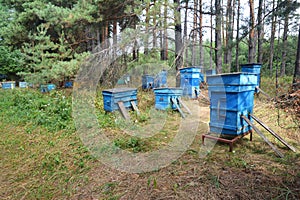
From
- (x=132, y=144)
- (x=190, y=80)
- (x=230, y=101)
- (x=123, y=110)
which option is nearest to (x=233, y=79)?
(x=230, y=101)

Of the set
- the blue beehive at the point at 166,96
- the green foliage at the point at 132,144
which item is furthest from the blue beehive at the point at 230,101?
the blue beehive at the point at 166,96

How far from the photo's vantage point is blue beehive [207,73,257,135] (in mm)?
2727

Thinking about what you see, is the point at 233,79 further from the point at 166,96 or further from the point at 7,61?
the point at 7,61

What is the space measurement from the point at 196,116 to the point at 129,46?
3.00 meters

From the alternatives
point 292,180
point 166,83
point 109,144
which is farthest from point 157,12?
point 292,180

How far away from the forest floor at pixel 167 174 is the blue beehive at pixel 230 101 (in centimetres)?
28

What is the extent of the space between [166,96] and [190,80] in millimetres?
1950

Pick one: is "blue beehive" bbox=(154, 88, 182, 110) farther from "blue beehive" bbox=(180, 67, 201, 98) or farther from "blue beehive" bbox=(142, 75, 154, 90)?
"blue beehive" bbox=(142, 75, 154, 90)

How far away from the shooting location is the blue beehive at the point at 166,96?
5.11m

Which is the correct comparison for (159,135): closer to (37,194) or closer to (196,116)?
(196,116)

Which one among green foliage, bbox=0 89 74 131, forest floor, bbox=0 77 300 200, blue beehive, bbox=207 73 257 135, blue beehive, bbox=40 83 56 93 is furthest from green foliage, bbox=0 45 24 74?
blue beehive, bbox=207 73 257 135

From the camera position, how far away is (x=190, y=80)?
673 centimetres

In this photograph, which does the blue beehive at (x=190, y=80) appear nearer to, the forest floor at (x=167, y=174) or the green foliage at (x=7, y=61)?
the forest floor at (x=167, y=174)

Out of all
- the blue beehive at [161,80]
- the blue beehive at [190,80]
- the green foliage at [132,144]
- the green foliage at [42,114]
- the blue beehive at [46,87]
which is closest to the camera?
the green foliage at [132,144]
